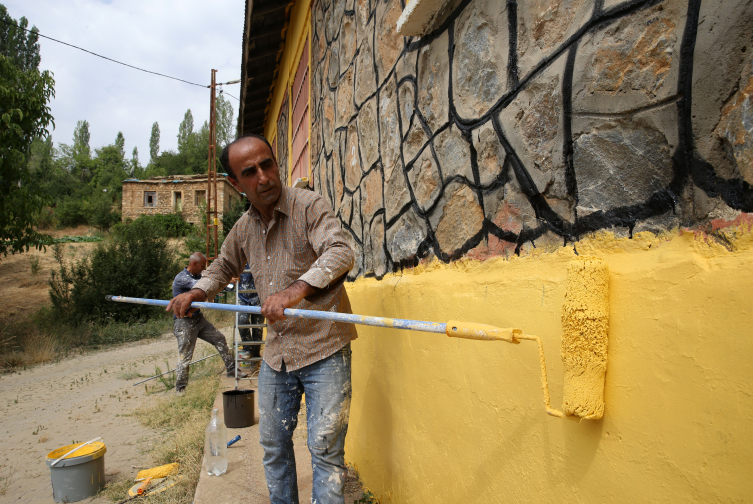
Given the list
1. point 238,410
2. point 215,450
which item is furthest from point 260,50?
point 215,450

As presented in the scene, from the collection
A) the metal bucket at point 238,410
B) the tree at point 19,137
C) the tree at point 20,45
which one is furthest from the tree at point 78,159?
the metal bucket at point 238,410

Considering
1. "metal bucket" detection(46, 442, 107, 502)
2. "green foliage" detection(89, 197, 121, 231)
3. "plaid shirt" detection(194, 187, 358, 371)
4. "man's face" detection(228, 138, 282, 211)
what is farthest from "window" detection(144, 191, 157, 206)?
"man's face" detection(228, 138, 282, 211)

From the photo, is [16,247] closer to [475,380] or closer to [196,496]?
[196,496]

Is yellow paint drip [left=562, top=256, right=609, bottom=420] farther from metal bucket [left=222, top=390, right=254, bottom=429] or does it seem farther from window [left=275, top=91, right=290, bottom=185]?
window [left=275, top=91, right=290, bottom=185]

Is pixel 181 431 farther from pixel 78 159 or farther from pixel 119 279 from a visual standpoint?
pixel 78 159

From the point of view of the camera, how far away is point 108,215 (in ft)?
133

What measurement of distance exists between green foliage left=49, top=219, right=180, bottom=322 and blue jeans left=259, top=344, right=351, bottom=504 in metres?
17.5

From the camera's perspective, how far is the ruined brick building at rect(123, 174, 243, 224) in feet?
121

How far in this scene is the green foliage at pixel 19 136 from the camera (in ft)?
34.5

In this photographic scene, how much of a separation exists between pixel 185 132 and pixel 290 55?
66.8 metres

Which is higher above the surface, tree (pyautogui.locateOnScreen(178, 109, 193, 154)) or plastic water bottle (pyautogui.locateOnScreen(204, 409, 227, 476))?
tree (pyautogui.locateOnScreen(178, 109, 193, 154))

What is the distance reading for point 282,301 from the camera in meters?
1.99

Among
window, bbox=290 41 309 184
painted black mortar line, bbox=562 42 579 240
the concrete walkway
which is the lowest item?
the concrete walkway

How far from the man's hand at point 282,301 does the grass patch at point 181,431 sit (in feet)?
7.76
